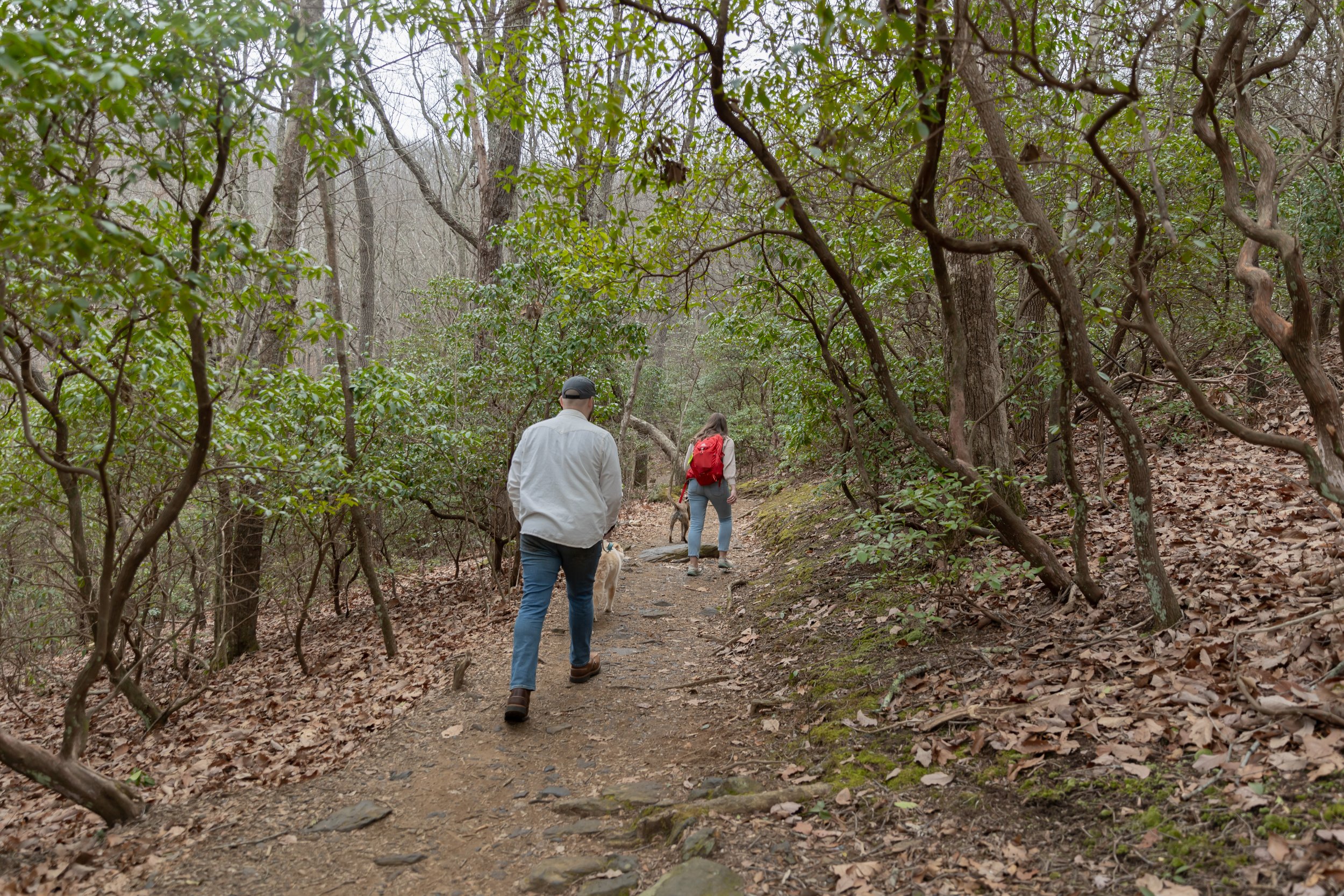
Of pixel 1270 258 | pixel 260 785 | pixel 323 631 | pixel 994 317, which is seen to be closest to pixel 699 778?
pixel 260 785

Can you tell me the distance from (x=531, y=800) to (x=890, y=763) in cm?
194

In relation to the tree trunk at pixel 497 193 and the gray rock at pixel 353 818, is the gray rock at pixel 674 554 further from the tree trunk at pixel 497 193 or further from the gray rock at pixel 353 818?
the gray rock at pixel 353 818

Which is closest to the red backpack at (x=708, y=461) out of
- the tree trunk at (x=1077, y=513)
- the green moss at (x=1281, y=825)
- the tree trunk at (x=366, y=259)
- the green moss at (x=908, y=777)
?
the tree trunk at (x=1077, y=513)

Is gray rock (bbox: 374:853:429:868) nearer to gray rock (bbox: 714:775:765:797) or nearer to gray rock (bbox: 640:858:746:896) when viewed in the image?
gray rock (bbox: 640:858:746:896)

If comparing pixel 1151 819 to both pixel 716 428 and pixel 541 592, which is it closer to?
pixel 541 592

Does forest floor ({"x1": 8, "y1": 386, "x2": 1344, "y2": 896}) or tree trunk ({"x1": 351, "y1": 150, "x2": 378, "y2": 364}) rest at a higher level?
tree trunk ({"x1": 351, "y1": 150, "x2": 378, "y2": 364})

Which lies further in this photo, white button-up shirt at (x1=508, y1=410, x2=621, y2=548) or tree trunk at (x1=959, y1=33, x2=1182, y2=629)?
white button-up shirt at (x1=508, y1=410, x2=621, y2=548)

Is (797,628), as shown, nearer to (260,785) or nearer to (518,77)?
(260,785)

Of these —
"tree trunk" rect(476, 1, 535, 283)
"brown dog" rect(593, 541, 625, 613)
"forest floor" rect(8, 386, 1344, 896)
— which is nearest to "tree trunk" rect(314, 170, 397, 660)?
"forest floor" rect(8, 386, 1344, 896)

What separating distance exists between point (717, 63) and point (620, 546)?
8.97 metres

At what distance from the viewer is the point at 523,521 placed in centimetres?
533

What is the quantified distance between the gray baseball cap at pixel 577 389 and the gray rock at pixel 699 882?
341 centimetres

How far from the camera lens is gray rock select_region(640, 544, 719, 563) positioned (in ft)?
34.9

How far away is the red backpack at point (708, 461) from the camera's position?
347 inches
